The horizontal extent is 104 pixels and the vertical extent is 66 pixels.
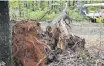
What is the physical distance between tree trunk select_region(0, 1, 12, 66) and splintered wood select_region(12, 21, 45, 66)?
1.45ft

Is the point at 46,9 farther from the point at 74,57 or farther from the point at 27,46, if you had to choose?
the point at 27,46

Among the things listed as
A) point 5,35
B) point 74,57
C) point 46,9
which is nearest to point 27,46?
point 5,35

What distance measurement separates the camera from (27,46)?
14.9ft

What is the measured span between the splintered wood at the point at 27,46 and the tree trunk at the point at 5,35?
0.44 meters

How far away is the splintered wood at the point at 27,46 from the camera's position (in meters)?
4.55

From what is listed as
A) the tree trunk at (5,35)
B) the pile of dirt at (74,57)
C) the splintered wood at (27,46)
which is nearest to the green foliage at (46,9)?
the pile of dirt at (74,57)

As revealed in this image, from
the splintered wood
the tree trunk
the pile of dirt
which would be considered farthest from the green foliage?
the tree trunk

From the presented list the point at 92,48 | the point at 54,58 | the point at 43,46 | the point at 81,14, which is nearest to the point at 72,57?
Answer: the point at 54,58

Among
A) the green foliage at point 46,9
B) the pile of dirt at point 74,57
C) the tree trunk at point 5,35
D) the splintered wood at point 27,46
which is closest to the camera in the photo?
the tree trunk at point 5,35

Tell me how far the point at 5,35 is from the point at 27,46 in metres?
0.64

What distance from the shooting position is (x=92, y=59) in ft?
17.4

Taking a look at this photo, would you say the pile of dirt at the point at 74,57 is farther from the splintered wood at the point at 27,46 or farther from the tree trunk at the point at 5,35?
the tree trunk at the point at 5,35

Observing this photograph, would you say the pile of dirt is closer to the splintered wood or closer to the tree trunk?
the splintered wood

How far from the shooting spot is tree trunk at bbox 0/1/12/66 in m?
3.87
